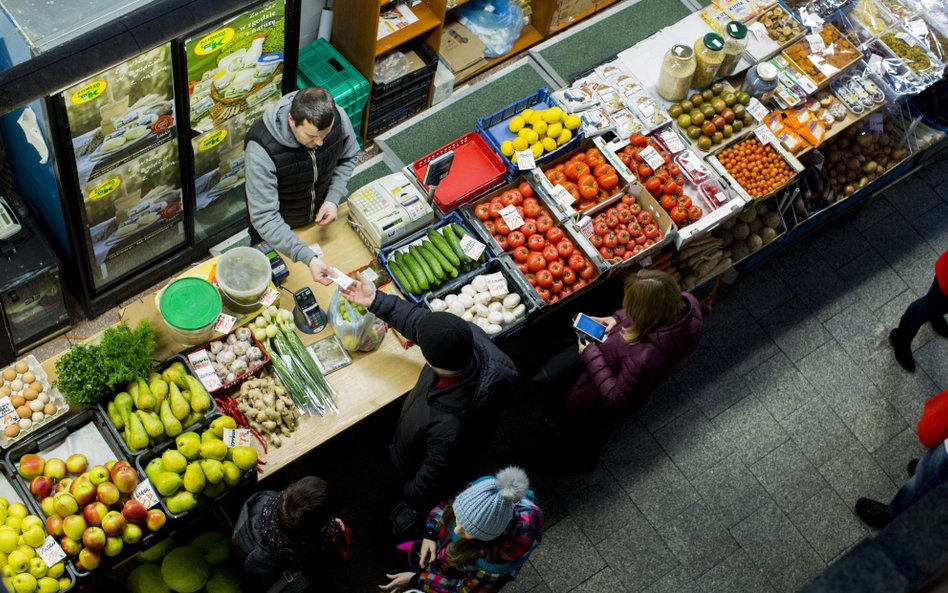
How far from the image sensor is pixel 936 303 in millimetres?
6227

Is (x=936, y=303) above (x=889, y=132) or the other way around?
the other way around

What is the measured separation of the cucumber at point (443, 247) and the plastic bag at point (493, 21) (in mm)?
2812

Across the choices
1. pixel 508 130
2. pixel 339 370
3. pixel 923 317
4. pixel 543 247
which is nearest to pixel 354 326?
pixel 339 370

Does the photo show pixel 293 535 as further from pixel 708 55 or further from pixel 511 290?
pixel 708 55

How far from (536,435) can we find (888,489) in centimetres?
249

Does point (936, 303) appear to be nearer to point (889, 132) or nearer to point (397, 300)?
point (889, 132)

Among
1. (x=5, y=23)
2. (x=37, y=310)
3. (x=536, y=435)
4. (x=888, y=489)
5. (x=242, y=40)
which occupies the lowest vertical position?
(x=888, y=489)

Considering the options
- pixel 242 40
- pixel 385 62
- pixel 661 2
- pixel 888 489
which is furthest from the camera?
pixel 661 2

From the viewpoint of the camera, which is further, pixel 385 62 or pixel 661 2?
pixel 661 2

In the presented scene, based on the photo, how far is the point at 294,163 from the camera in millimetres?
5000

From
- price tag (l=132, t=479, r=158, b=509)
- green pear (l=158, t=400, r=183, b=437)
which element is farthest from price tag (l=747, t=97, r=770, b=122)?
price tag (l=132, t=479, r=158, b=509)

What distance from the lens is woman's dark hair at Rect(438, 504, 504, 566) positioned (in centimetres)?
406

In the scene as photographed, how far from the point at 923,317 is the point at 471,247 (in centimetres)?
331

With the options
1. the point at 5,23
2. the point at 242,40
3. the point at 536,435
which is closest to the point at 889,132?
the point at 536,435
